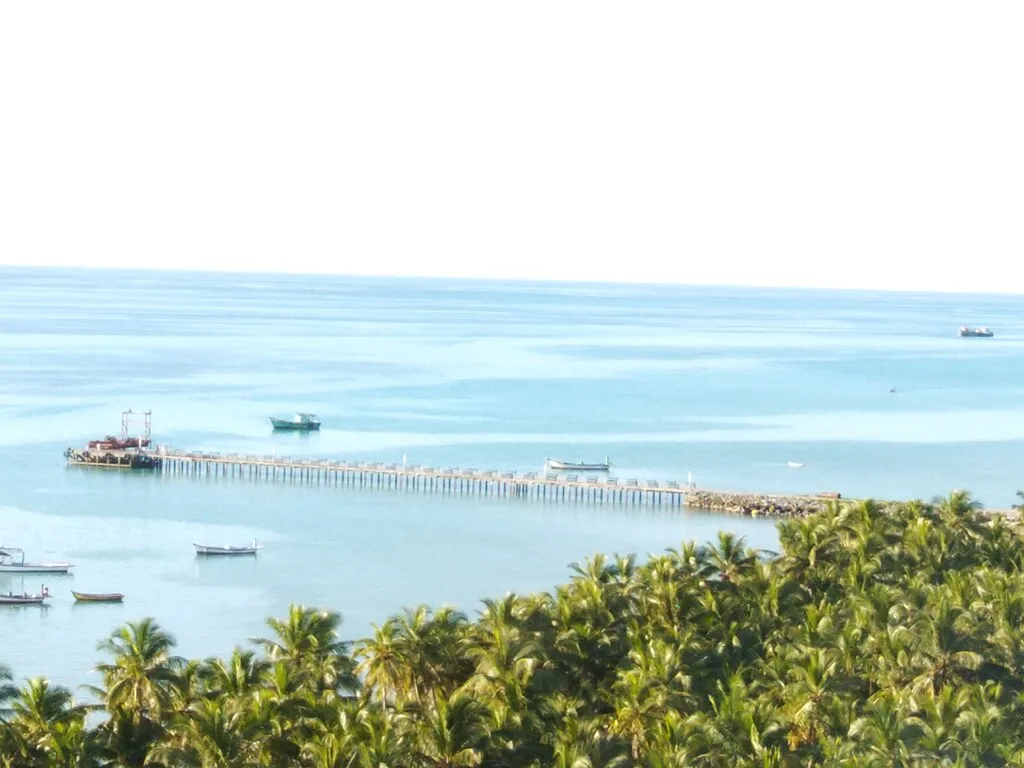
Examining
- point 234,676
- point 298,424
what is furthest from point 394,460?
point 234,676

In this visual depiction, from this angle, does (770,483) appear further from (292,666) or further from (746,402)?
(292,666)

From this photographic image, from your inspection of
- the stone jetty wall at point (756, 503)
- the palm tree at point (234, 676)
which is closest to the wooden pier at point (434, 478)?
the stone jetty wall at point (756, 503)

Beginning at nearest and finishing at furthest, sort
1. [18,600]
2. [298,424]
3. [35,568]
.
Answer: [18,600], [35,568], [298,424]

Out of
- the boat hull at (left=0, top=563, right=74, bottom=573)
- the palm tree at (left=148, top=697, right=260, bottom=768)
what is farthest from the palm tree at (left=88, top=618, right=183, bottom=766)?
the boat hull at (left=0, top=563, right=74, bottom=573)

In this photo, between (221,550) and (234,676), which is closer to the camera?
(234,676)

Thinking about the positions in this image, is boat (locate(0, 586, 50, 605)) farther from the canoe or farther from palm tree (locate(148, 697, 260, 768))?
palm tree (locate(148, 697, 260, 768))

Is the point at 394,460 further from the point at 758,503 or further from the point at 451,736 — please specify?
the point at 451,736
